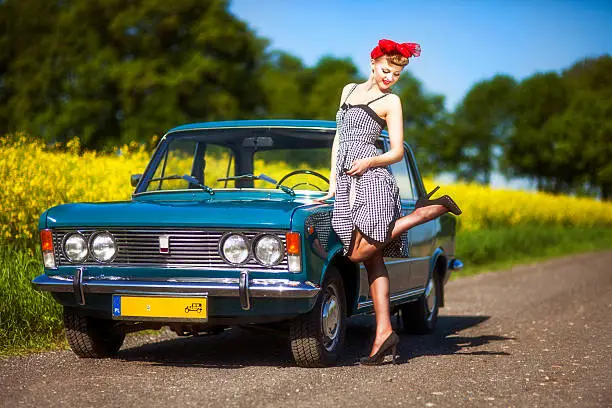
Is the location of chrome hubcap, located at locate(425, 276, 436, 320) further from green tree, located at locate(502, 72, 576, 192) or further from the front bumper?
green tree, located at locate(502, 72, 576, 192)

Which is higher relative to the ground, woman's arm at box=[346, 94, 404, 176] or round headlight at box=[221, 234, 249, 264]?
woman's arm at box=[346, 94, 404, 176]

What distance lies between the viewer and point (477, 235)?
20812 mm

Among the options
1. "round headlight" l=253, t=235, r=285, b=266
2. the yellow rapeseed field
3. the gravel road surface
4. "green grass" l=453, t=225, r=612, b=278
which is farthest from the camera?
"green grass" l=453, t=225, r=612, b=278

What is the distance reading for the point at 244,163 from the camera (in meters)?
7.47

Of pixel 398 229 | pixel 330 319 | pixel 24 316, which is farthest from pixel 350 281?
pixel 24 316

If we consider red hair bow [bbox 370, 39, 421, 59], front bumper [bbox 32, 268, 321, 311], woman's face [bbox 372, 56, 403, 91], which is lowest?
front bumper [bbox 32, 268, 321, 311]

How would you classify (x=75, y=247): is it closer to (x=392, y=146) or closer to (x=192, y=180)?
(x=192, y=180)

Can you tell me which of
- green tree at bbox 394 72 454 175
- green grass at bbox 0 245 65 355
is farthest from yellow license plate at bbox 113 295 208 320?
green tree at bbox 394 72 454 175

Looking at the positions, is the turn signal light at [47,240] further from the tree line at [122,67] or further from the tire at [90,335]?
the tree line at [122,67]

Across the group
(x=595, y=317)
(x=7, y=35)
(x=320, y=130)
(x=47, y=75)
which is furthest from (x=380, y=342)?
(x=7, y=35)

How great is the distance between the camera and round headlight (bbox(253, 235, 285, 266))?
575 centimetres

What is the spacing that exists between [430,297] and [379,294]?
296cm

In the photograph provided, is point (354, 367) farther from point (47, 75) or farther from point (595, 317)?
point (47, 75)

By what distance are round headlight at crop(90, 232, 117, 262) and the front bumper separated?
15cm
